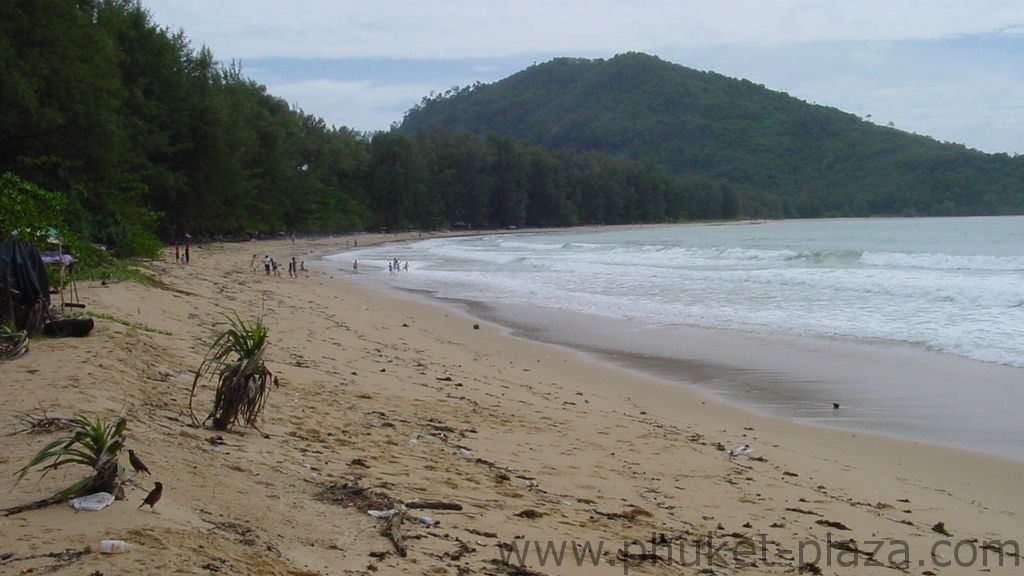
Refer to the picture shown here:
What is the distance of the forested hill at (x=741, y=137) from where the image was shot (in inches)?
5251

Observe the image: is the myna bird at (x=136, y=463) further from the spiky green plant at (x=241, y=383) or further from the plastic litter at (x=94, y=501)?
the spiky green plant at (x=241, y=383)

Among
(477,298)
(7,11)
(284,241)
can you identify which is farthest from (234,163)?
(477,298)

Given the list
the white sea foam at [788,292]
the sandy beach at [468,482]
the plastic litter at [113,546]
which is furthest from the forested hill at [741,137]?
the plastic litter at [113,546]

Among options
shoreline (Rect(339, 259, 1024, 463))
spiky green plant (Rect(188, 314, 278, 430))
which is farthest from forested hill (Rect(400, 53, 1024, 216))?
spiky green plant (Rect(188, 314, 278, 430))

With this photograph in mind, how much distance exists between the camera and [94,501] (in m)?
3.39

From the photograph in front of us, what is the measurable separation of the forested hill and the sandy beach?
121m

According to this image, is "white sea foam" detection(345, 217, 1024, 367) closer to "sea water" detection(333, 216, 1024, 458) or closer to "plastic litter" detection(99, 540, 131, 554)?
"sea water" detection(333, 216, 1024, 458)

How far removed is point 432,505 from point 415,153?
83.4m

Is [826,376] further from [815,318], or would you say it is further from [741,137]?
[741,137]

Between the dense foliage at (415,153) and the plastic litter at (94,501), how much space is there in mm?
8235

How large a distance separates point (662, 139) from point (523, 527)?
161556 millimetres

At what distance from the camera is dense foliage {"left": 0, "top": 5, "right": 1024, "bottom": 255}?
21609 mm

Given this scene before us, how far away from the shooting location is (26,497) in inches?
136

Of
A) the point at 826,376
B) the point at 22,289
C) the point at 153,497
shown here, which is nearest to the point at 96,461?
the point at 153,497
